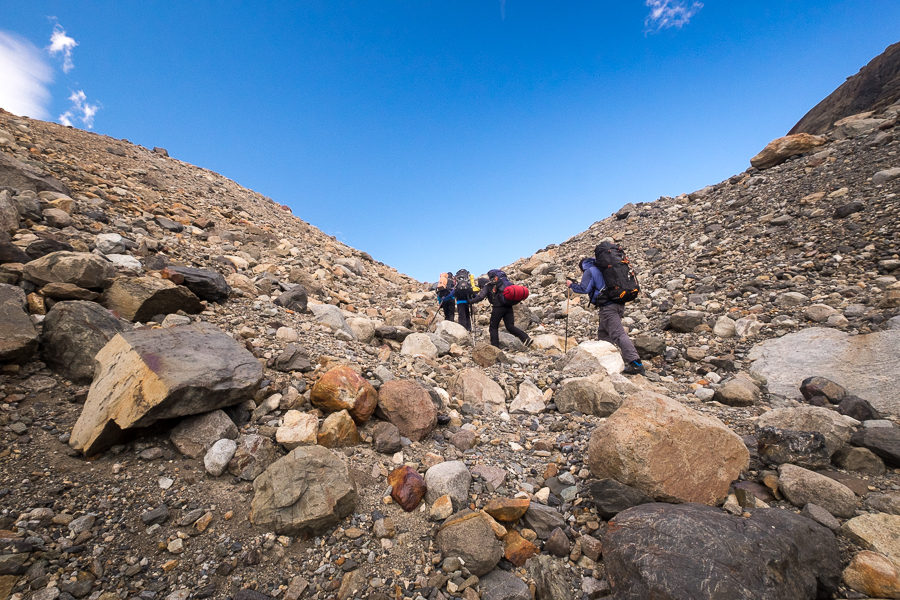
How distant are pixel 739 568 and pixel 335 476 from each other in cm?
337

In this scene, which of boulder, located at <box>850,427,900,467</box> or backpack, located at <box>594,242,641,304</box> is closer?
boulder, located at <box>850,427,900,467</box>

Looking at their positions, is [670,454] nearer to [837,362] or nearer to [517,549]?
[517,549]

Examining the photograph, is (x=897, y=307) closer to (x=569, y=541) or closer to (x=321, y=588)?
(x=569, y=541)

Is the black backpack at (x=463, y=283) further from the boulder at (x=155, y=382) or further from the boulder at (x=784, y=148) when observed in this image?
the boulder at (x=784, y=148)

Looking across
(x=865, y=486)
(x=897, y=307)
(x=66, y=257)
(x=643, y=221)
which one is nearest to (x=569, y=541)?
(x=865, y=486)

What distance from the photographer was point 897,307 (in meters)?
6.27

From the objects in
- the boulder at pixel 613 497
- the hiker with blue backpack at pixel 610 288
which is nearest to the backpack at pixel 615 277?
the hiker with blue backpack at pixel 610 288

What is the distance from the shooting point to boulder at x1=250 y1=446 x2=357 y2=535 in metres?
3.10

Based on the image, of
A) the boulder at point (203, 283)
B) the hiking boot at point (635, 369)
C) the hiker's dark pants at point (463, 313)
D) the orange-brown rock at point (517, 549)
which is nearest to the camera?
the orange-brown rock at point (517, 549)

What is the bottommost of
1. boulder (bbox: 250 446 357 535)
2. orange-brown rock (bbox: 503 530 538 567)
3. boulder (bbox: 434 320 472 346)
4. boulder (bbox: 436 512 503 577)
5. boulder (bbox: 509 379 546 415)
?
orange-brown rock (bbox: 503 530 538 567)

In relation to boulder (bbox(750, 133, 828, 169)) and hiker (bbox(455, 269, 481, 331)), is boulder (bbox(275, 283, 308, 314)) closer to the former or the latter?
hiker (bbox(455, 269, 481, 331))

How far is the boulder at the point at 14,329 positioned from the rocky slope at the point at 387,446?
0.8 inches

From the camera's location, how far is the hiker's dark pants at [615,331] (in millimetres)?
7387

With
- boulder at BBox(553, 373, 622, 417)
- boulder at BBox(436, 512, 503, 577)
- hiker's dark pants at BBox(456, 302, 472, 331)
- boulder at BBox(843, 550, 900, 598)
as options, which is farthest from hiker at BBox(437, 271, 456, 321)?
boulder at BBox(843, 550, 900, 598)
